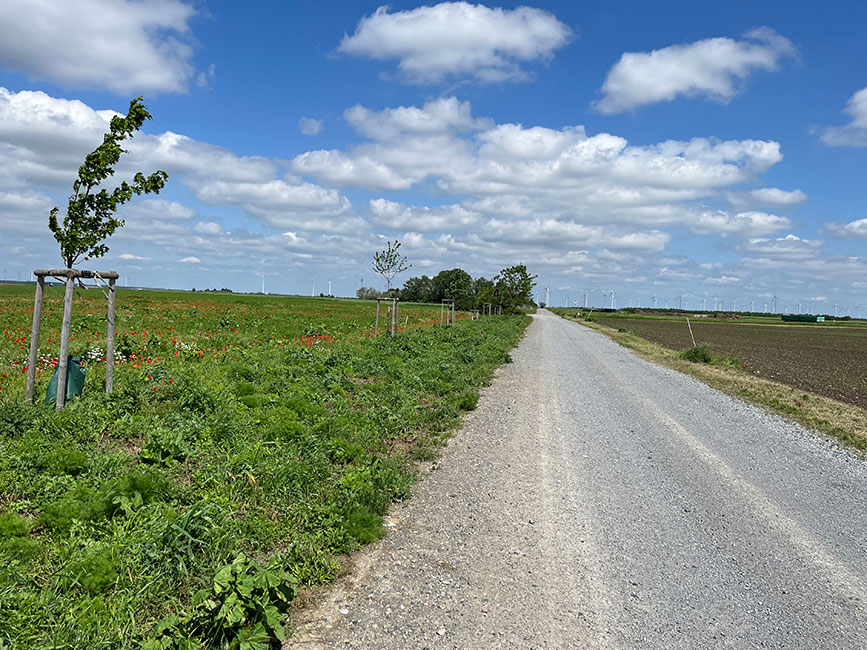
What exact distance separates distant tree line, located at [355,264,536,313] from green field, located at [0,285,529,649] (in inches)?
557

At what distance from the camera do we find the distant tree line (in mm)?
79562

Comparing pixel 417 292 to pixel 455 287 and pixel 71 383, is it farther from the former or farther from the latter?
pixel 71 383

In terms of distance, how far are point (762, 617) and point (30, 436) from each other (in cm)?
705

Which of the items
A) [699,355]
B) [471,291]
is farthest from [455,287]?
[699,355]

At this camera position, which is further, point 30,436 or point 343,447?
point 343,447

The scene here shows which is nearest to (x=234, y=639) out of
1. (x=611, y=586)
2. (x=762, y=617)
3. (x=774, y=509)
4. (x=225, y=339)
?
(x=611, y=586)

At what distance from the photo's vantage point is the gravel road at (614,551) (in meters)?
3.84

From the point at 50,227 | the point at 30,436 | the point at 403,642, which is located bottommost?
the point at 403,642

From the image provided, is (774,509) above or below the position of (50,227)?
below

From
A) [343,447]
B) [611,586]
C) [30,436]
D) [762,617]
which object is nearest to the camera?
[762,617]

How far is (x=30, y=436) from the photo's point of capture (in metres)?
6.05

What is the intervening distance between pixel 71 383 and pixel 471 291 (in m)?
123

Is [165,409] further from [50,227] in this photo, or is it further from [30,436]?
[50,227]

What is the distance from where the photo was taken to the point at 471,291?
129m
